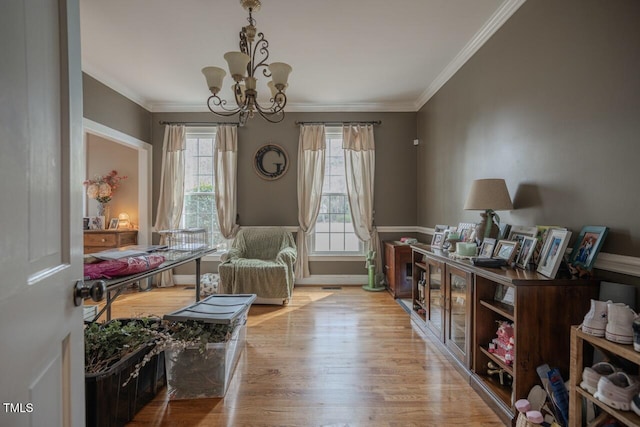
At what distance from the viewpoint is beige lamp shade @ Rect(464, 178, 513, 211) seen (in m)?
2.17

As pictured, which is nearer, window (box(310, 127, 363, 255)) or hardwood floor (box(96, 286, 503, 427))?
hardwood floor (box(96, 286, 503, 427))

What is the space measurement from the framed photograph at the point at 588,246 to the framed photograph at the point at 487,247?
1.76 ft

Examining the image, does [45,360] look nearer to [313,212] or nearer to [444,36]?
[444,36]

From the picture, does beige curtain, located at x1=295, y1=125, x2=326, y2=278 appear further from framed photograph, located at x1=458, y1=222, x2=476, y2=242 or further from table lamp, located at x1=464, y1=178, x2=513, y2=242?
table lamp, located at x1=464, y1=178, x2=513, y2=242

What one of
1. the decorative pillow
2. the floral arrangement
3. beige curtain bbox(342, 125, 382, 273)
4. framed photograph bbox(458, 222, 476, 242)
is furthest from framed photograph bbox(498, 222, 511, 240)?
the floral arrangement

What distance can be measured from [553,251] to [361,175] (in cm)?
309

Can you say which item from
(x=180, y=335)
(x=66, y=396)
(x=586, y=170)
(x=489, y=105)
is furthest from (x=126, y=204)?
(x=586, y=170)

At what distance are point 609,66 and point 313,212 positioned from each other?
3.51m

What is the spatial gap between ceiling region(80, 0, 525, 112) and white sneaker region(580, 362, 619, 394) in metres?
2.43

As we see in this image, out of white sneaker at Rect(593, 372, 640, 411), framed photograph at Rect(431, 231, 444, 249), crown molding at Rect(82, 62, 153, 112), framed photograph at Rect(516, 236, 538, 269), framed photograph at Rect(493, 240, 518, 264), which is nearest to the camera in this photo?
white sneaker at Rect(593, 372, 640, 411)

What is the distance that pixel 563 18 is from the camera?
183 cm

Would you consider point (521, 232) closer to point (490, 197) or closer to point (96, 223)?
point (490, 197)

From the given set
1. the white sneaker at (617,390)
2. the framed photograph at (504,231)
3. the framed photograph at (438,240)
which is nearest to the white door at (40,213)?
the white sneaker at (617,390)

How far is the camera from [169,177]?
4.56 metres
